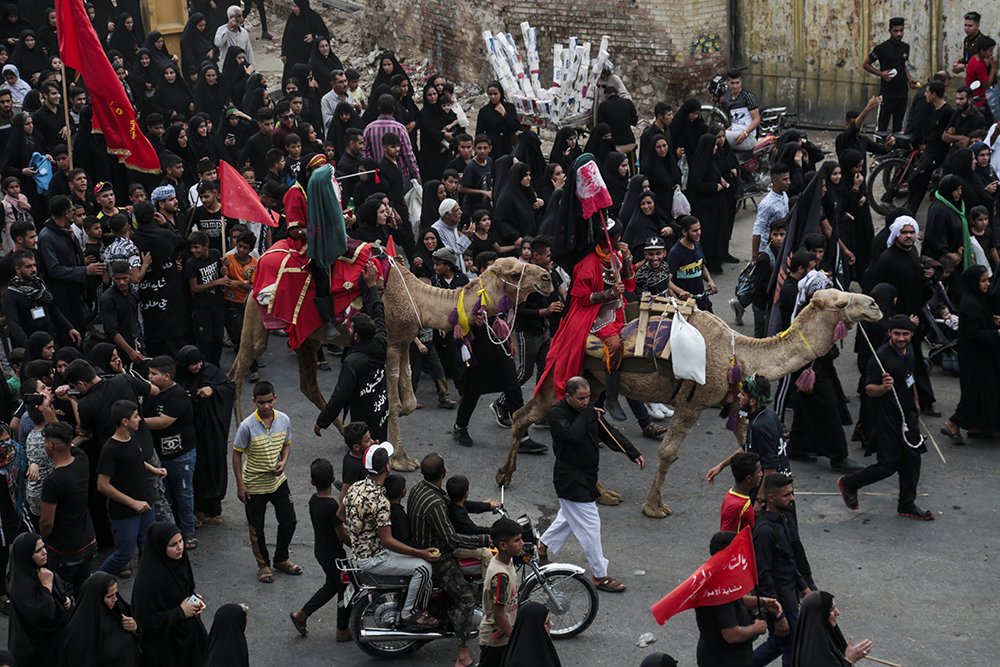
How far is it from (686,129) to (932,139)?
308cm

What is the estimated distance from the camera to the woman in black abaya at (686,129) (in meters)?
15.1

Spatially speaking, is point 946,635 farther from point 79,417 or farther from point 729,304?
point 729,304

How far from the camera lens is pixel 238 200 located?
37.4 ft

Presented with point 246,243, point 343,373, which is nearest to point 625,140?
point 246,243

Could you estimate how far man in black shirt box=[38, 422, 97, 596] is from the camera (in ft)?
24.5

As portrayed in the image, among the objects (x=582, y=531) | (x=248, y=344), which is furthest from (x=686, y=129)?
(x=582, y=531)

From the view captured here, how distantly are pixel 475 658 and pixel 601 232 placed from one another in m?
3.69

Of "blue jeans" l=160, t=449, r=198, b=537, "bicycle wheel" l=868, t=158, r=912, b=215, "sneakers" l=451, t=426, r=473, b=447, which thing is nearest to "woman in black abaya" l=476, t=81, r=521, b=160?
"bicycle wheel" l=868, t=158, r=912, b=215

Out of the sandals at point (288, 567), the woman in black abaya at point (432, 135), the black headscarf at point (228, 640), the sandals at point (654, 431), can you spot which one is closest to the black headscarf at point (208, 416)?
the sandals at point (288, 567)

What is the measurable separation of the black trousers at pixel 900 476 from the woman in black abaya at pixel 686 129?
684 centimetres

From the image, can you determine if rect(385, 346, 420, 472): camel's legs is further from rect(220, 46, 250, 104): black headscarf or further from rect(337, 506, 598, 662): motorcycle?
rect(220, 46, 250, 104): black headscarf

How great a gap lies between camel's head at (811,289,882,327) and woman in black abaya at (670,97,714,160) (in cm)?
606

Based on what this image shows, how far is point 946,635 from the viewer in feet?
24.7

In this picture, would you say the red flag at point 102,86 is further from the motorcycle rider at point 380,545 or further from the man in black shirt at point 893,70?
the man in black shirt at point 893,70
